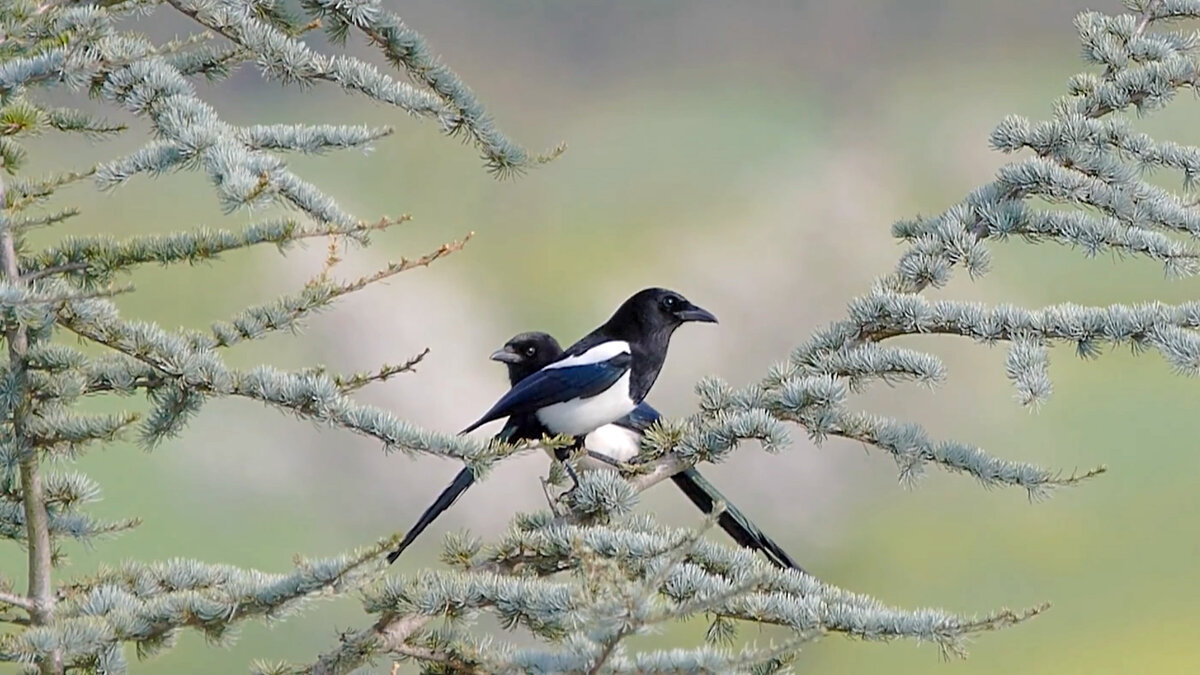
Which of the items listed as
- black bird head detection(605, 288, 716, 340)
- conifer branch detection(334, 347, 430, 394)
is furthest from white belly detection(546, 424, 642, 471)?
conifer branch detection(334, 347, 430, 394)

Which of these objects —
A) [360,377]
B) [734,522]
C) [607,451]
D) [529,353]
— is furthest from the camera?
[529,353]

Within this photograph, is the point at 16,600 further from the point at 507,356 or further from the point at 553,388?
the point at 507,356

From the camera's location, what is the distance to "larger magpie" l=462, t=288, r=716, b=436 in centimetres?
151

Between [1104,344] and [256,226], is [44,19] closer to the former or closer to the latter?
[256,226]

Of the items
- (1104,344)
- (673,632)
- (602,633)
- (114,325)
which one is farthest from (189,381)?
(673,632)

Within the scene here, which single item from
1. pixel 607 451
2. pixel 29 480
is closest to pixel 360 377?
pixel 29 480

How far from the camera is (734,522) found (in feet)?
4.48

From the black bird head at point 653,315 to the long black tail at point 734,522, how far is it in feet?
0.82

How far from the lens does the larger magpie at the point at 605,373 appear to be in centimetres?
151

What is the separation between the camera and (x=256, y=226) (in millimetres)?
911

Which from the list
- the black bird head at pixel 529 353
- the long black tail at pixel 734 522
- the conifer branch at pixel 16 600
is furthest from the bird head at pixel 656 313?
the conifer branch at pixel 16 600

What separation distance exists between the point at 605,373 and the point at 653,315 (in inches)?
5.1

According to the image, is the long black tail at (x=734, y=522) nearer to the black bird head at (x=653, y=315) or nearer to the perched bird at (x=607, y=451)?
the perched bird at (x=607, y=451)

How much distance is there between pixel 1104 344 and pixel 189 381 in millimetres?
733
